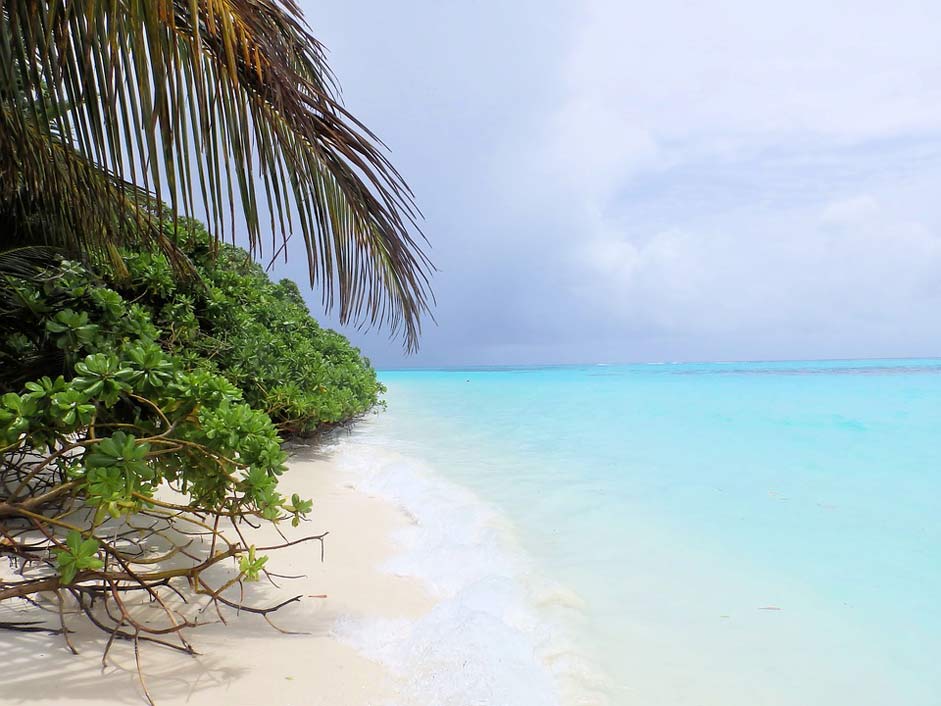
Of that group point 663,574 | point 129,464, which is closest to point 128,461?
point 129,464

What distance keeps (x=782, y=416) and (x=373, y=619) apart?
10437 millimetres

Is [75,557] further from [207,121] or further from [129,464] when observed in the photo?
[207,121]

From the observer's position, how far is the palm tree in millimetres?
1355

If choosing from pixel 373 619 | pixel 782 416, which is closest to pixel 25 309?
pixel 373 619

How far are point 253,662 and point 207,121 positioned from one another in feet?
4.85

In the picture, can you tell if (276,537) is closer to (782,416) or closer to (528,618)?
(528,618)

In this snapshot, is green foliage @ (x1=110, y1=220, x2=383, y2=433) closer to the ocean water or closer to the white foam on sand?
the ocean water

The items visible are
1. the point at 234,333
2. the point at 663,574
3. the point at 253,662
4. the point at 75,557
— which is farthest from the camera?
the point at 234,333

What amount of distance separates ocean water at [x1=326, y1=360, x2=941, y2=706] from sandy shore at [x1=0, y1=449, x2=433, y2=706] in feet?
0.42

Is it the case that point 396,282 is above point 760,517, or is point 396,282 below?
above

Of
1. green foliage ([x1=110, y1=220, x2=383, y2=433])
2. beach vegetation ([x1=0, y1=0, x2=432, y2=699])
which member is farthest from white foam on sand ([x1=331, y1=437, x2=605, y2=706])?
green foliage ([x1=110, y1=220, x2=383, y2=433])

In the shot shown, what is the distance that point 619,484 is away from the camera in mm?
4730

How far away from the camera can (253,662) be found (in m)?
1.54

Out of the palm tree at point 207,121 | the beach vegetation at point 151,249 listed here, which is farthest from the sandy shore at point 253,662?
the palm tree at point 207,121
